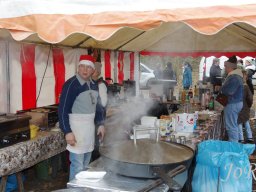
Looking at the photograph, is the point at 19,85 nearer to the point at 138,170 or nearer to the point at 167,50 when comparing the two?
the point at 138,170

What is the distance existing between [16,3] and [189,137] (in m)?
2.49

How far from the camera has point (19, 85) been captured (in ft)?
14.1

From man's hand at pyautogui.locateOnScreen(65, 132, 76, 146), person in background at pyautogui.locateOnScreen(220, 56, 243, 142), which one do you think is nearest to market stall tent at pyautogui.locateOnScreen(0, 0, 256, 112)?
person in background at pyautogui.locateOnScreen(220, 56, 243, 142)

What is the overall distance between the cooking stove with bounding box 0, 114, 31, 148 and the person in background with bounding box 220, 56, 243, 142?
12.3 ft

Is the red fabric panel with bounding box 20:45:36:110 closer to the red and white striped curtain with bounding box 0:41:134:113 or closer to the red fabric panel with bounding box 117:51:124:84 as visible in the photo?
the red and white striped curtain with bounding box 0:41:134:113

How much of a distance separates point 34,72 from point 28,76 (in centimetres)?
13

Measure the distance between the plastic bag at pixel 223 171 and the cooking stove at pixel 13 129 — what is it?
2188mm

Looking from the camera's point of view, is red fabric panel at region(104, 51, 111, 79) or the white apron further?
red fabric panel at region(104, 51, 111, 79)

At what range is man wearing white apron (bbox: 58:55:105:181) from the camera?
3.63 m

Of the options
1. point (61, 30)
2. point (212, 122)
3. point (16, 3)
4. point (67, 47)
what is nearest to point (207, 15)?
point (61, 30)

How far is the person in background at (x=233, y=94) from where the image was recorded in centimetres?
570

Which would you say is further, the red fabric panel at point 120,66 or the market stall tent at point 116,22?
the red fabric panel at point 120,66

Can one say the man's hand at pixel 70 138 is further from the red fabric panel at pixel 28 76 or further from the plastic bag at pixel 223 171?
the plastic bag at pixel 223 171

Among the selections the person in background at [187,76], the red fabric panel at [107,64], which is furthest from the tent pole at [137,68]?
the person in background at [187,76]
